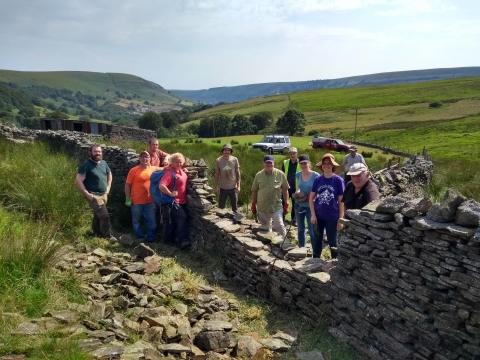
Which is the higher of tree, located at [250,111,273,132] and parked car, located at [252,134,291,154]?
tree, located at [250,111,273,132]

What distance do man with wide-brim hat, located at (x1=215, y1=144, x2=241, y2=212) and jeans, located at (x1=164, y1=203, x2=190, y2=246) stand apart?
909 millimetres

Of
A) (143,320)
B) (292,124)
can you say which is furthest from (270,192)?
(292,124)

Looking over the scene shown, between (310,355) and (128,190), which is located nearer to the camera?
(310,355)

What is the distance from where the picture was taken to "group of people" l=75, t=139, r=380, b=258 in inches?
236

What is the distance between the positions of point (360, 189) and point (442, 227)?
1786 millimetres

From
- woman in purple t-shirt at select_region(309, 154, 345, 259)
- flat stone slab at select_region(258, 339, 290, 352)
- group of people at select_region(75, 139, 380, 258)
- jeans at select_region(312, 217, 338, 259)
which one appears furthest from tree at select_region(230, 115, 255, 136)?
flat stone slab at select_region(258, 339, 290, 352)

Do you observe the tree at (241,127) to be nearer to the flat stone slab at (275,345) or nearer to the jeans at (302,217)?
the jeans at (302,217)

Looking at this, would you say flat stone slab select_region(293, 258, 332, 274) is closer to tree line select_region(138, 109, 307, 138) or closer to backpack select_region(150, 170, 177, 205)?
backpack select_region(150, 170, 177, 205)

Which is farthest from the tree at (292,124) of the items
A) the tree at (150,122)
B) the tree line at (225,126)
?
the tree at (150,122)

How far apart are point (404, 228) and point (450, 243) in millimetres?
496

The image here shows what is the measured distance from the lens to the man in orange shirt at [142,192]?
25.7 feet

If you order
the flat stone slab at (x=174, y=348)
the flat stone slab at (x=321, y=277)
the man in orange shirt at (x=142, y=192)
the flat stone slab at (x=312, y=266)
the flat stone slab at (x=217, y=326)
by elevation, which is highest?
the man in orange shirt at (x=142, y=192)

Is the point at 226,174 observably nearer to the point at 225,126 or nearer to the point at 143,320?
the point at 143,320

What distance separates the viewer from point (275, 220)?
24.1 ft
